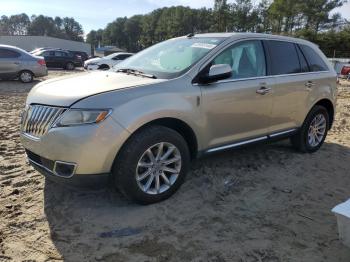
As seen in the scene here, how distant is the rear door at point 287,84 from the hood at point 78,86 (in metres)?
1.84

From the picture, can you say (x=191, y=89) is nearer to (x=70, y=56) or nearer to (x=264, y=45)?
(x=264, y=45)

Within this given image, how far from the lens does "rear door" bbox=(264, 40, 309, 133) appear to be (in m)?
5.02

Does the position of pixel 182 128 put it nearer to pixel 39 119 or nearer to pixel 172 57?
pixel 172 57

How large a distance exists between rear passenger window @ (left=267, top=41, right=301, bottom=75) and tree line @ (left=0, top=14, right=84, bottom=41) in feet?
431

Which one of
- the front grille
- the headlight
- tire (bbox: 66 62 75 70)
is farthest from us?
tire (bbox: 66 62 75 70)

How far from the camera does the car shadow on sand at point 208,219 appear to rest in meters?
3.20

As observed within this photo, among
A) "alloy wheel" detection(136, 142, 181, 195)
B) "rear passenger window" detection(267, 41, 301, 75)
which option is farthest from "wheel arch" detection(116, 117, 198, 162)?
"rear passenger window" detection(267, 41, 301, 75)

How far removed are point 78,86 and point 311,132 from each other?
151 inches

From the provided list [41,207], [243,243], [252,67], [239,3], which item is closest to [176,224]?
[243,243]

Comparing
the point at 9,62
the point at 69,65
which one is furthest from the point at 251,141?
the point at 69,65

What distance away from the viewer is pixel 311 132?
6004 mm

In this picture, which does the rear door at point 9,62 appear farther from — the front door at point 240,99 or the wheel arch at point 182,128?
the wheel arch at point 182,128

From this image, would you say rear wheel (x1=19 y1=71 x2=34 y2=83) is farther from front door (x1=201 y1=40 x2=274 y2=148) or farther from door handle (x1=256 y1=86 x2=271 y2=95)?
door handle (x1=256 y1=86 x2=271 y2=95)

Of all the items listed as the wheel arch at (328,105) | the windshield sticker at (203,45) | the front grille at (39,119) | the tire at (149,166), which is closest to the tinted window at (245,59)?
the windshield sticker at (203,45)
